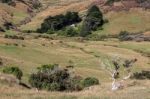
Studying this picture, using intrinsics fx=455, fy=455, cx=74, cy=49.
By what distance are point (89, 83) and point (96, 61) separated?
48.1m

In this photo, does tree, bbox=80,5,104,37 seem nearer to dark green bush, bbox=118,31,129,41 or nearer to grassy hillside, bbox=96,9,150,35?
grassy hillside, bbox=96,9,150,35

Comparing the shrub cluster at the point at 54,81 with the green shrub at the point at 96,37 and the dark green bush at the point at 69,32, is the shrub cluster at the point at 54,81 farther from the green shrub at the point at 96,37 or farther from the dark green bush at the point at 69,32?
the dark green bush at the point at 69,32

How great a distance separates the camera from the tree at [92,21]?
173725mm

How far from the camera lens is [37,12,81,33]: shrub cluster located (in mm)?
186250

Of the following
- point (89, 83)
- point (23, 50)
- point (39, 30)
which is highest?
point (89, 83)

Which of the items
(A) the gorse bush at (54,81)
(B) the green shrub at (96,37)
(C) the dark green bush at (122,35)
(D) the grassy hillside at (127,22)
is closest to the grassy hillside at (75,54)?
(C) the dark green bush at (122,35)

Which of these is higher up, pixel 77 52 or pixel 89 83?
pixel 89 83

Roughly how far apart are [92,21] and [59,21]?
560 inches

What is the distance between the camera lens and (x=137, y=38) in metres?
156

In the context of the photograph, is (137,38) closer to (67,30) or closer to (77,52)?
(67,30)

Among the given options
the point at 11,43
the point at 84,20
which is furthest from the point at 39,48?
the point at 84,20

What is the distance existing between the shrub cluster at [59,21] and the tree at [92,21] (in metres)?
5.97

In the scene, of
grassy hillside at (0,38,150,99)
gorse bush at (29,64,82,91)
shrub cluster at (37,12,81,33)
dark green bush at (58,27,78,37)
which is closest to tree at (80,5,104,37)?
dark green bush at (58,27,78,37)

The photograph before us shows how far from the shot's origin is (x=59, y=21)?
18900 centimetres
